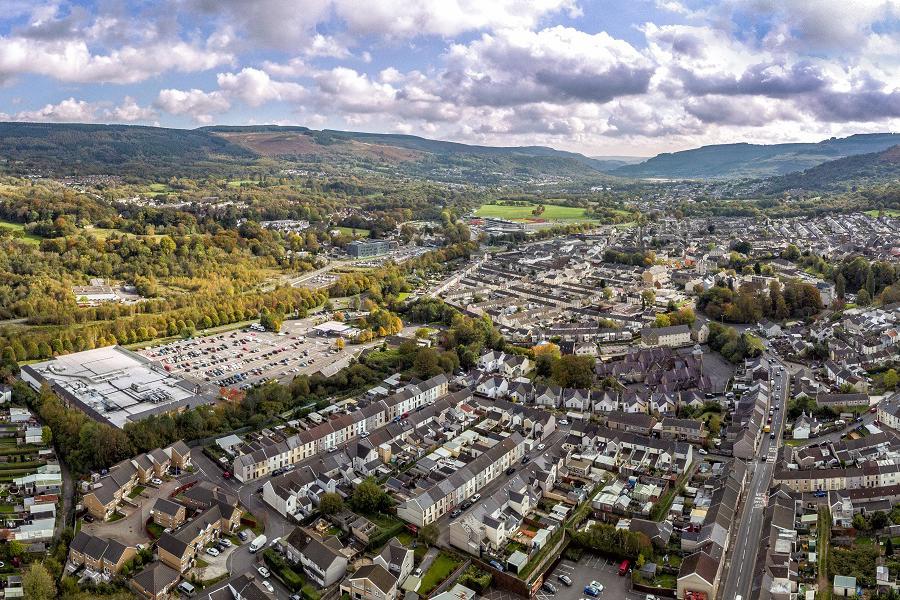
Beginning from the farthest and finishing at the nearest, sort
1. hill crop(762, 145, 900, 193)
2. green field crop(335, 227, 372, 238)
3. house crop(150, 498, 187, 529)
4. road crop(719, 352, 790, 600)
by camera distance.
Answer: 1. hill crop(762, 145, 900, 193)
2. green field crop(335, 227, 372, 238)
3. house crop(150, 498, 187, 529)
4. road crop(719, 352, 790, 600)

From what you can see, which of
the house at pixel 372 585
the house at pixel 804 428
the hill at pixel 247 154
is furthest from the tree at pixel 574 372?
the hill at pixel 247 154

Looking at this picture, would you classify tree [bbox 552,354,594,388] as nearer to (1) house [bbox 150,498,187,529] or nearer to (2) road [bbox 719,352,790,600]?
(2) road [bbox 719,352,790,600]

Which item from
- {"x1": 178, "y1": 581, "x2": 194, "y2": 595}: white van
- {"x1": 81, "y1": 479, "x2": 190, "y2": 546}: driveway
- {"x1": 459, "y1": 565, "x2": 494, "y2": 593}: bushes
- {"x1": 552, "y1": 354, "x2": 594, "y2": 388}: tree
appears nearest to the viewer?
{"x1": 178, "y1": 581, "x2": 194, "y2": 595}: white van

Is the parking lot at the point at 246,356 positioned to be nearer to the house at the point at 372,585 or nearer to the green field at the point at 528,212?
the house at the point at 372,585

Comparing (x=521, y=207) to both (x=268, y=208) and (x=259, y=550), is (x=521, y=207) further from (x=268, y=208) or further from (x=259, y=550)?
(x=259, y=550)

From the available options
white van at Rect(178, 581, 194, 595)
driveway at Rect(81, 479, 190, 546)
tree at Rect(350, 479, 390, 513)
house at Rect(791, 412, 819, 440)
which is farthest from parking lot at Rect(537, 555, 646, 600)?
driveway at Rect(81, 479, 190, 546)
